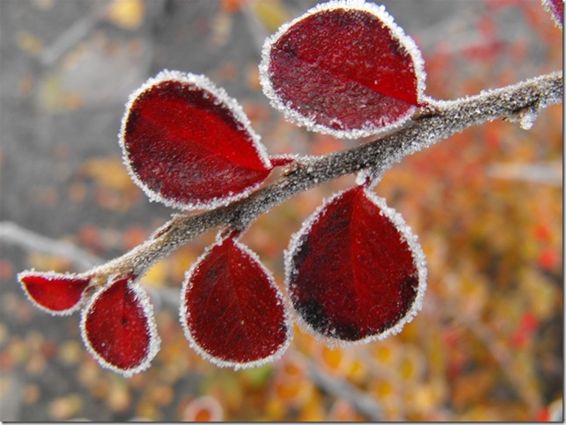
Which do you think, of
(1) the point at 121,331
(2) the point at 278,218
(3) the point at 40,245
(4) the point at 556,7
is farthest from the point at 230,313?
(2) the point at 278,218

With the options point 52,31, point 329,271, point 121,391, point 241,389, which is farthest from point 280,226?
point 329,271

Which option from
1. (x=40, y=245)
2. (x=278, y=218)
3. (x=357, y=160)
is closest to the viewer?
(x=357, y=160)

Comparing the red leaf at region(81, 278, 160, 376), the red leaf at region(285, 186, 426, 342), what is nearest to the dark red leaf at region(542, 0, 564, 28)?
the red leaf at region(285, 186, 426, 342)

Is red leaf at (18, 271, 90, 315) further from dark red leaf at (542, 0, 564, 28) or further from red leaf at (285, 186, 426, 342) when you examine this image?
dark red leaf at (542, 0, 564, 28)

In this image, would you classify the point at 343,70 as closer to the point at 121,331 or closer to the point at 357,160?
the point at 357,160

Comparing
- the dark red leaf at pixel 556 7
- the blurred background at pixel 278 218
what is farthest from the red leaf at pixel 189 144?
the blurred background at pixel 278 218
